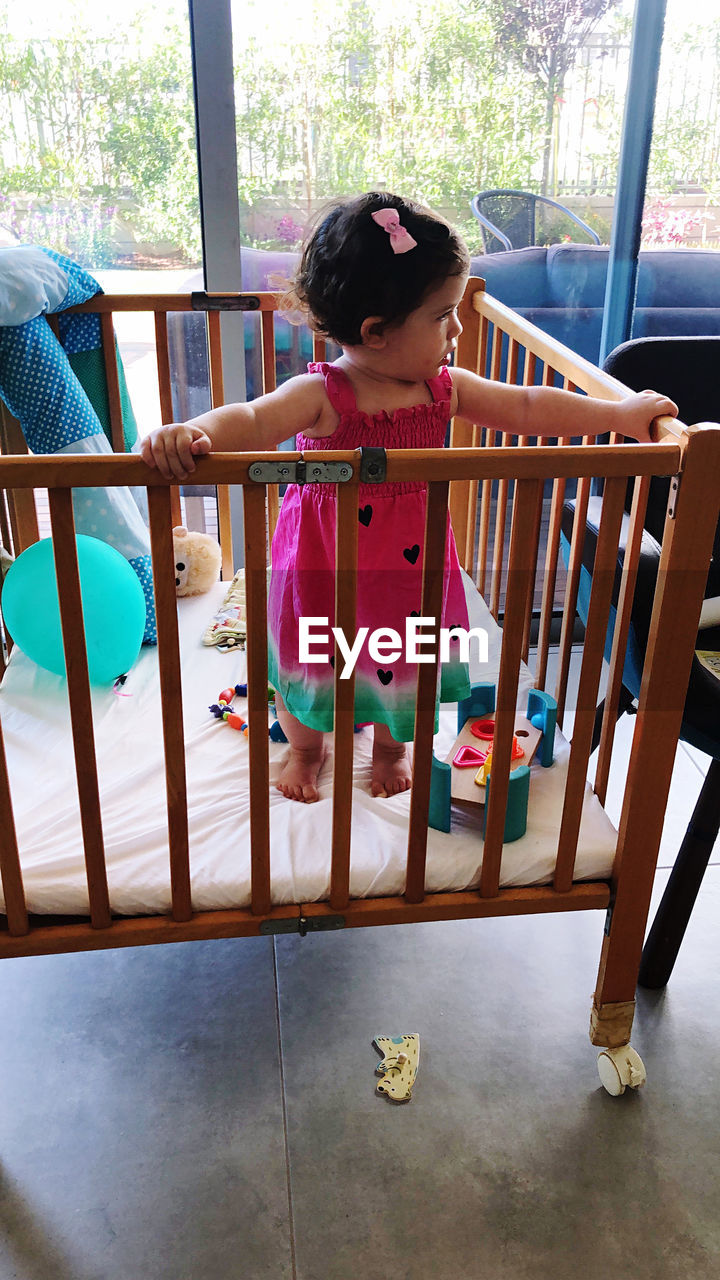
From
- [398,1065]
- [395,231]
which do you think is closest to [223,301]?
[395,231]

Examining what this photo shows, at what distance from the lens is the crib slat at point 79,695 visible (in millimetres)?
1057

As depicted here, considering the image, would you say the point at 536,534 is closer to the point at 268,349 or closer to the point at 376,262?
the point at 376,262

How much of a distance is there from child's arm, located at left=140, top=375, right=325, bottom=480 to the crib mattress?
49 cm

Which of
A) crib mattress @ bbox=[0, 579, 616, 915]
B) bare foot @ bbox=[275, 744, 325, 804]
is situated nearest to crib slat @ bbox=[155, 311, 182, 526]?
crib mattress @ bbox=[0, 579, 616, 915]

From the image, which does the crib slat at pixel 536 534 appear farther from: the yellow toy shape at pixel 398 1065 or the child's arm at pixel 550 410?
the yellow toy shape at pixel 398 1065

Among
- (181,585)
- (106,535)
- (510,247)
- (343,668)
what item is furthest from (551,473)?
(510,247)

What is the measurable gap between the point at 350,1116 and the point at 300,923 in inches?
11.7

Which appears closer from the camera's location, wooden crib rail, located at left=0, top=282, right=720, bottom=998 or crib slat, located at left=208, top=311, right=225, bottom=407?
wooden crib rail, located at left=0, top=282, right=720, bottom=998

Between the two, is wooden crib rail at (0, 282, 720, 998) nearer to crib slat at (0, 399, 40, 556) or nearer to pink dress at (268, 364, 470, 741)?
pink dress at (268, 364, 470, 741)

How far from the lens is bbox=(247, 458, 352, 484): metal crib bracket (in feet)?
3.37

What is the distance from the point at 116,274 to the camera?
2.16 m

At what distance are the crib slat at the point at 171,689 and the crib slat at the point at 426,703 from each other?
0.27m

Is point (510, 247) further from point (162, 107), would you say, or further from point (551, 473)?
point (551, 473)

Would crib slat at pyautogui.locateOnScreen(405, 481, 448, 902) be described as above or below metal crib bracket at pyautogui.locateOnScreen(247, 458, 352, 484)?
below
